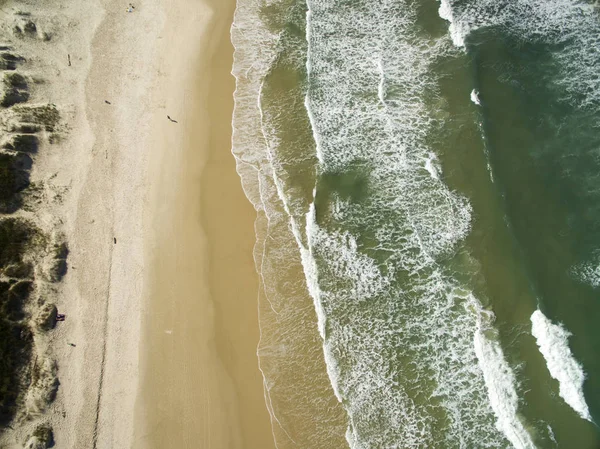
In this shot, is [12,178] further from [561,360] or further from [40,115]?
[561,360]

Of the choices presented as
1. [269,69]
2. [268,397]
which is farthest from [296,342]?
[269,69]

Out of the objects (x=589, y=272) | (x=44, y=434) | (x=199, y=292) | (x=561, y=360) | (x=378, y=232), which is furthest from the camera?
(x=378, y=232)

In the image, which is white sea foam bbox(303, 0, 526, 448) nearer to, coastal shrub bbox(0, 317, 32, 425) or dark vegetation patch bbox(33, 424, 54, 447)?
dark vegetation patch bbox(33, 424, 54, 447)

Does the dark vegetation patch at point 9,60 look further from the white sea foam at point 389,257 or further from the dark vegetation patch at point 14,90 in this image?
the white sea foam at point 389,257

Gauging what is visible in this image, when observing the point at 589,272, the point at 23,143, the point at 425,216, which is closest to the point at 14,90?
the point at 23,143

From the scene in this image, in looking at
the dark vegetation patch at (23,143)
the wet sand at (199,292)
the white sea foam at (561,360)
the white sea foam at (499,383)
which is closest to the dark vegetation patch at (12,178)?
the dark vegetation patch at (23,143)

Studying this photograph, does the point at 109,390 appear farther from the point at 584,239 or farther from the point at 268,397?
the point at 584,239
